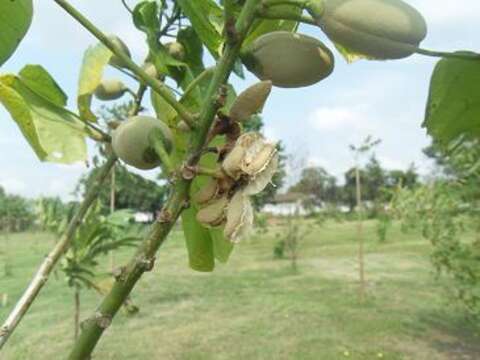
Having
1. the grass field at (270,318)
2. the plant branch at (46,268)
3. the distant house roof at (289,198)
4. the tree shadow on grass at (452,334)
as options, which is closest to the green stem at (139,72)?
the plant branch at (46,268)

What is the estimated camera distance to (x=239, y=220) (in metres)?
0.44

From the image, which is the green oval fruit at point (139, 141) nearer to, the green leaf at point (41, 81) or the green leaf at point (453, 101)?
the green leaf at point (41, 81)

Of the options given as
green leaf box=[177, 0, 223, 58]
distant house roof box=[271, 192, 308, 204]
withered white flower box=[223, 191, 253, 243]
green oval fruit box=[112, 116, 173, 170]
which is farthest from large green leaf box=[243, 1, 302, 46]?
distant house roof box=[271, 192, 308, 204]

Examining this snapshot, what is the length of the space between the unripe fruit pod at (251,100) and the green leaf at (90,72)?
303 millimetres

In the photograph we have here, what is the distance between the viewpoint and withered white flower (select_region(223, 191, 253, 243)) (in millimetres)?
441

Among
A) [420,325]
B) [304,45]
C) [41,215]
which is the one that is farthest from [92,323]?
[420,325]

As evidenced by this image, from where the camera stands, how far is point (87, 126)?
70 centimetres

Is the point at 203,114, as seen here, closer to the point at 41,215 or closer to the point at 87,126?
the point at 87,126

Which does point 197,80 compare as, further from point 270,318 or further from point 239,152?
point 270,318

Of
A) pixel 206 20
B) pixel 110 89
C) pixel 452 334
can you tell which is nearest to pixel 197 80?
pixel 206 20

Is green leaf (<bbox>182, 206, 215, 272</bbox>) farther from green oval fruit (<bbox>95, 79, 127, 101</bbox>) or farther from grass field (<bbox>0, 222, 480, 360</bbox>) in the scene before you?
grass field (<bbox>0, 222, 480, 360</bbox>)

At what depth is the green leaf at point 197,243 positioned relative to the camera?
2.24 ft

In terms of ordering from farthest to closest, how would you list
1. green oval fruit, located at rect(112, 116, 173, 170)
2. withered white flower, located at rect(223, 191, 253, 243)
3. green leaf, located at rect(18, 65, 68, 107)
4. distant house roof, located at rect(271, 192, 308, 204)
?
1. distant house roof, located at rect(271, 192, 308, 204)
2. green leaf, located at rect(18, 65, 68, 107)
3. green oval fruit, located at rect(112, 116, 173, 170)
4. withered white flower, located at rect(223, 191, 253, 243)

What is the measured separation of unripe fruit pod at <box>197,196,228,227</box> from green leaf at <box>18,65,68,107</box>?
0.29 meters
